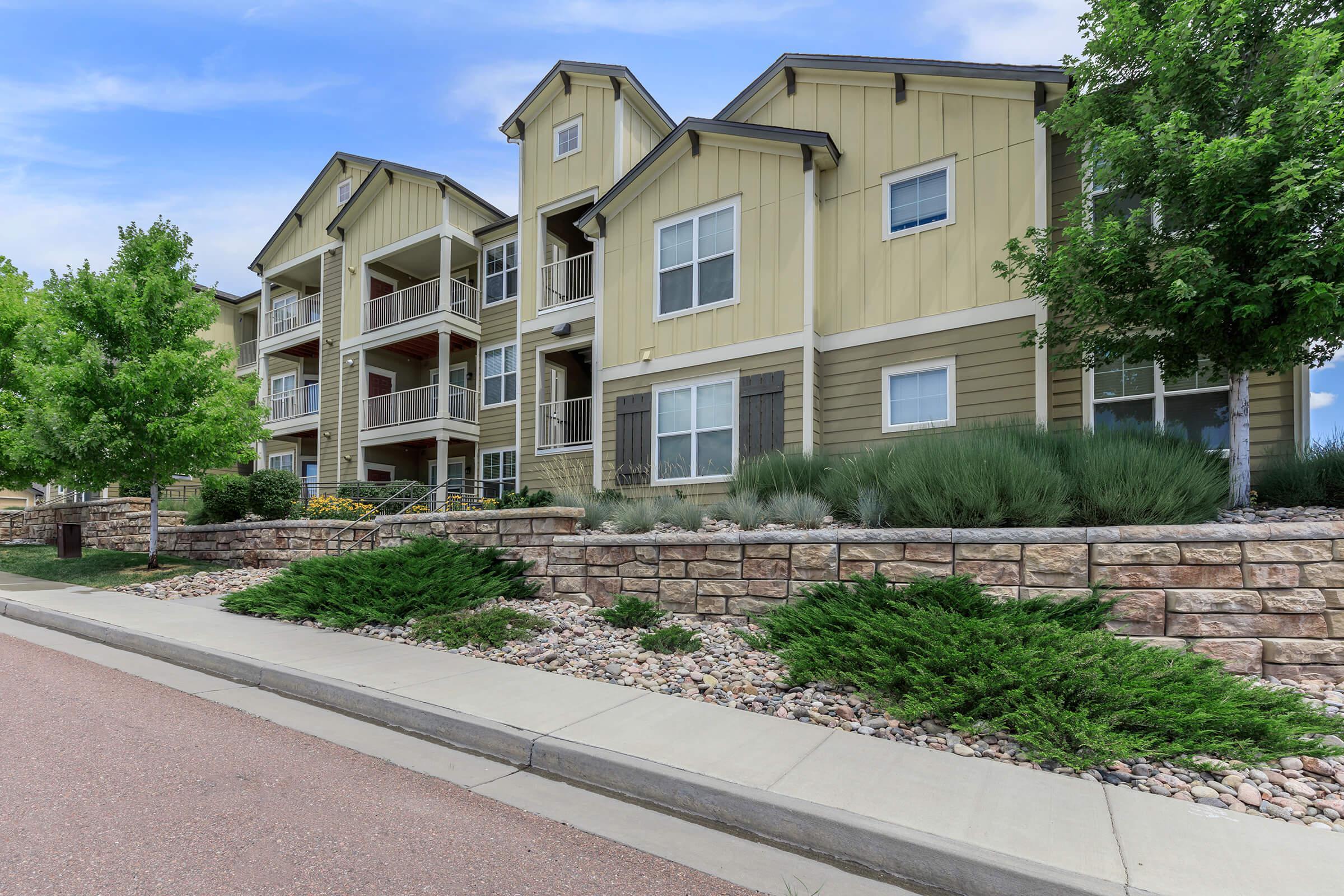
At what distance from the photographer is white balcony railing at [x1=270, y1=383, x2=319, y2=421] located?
884 inches

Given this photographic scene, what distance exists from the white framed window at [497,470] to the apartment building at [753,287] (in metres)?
0.08

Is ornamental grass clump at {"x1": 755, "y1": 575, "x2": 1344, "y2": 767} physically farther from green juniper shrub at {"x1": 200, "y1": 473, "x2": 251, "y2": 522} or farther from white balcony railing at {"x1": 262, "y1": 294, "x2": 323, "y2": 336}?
white balcony railing at {"x1": 262, "y1": 294, "x2": 323, "y2": 336}

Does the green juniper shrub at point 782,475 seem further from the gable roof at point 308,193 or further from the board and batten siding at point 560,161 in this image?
the gable roof at point 308,193

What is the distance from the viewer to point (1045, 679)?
179 inches

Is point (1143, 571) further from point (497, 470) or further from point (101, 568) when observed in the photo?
point (101, 568)

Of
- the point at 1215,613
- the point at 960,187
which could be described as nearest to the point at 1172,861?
the point at 1215,613

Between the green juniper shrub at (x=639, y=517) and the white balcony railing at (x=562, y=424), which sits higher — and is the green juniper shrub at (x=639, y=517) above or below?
below

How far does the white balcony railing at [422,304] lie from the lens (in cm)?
1916

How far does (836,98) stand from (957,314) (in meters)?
4.46

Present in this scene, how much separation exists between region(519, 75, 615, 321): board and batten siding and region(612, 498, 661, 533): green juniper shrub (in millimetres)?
8907

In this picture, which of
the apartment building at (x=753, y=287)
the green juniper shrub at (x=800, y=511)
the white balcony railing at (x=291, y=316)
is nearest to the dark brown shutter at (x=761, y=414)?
the apartment building at (x=753, y=287)

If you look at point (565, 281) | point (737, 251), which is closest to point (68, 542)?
point (565, 281)

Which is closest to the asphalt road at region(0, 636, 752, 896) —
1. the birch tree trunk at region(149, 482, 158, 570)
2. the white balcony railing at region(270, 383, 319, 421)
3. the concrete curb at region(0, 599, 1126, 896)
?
the concrete curb at region(0, 599, 1126, 896)

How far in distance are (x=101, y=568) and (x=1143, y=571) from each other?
52.2 feet
